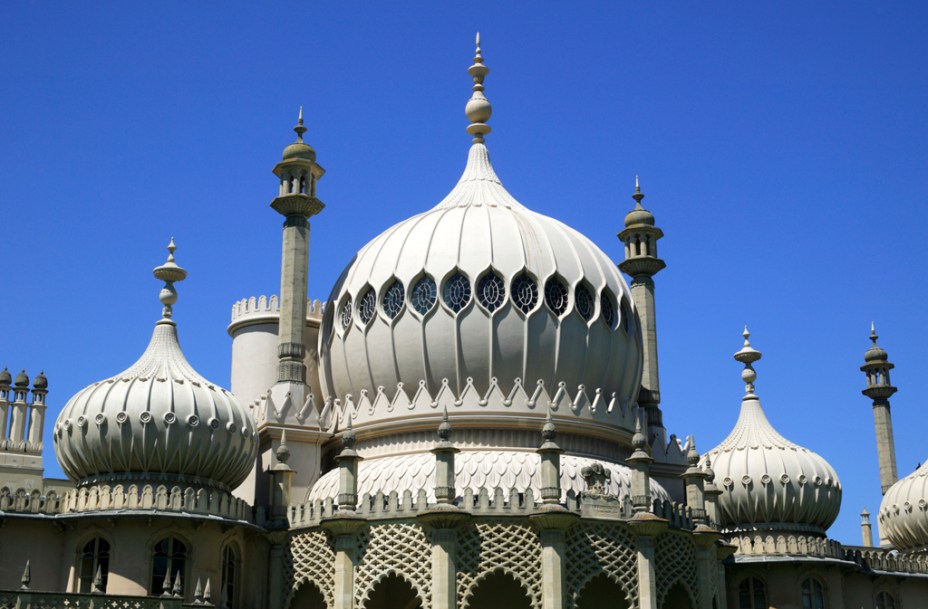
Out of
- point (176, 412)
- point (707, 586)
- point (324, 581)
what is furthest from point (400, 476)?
point (707, 586)

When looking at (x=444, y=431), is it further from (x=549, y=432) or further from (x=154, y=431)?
(x=154, y=431)

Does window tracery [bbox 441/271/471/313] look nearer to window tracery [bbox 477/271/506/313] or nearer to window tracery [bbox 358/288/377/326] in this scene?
window tracery [bbox 477/271/506/313]

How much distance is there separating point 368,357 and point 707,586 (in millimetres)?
10900

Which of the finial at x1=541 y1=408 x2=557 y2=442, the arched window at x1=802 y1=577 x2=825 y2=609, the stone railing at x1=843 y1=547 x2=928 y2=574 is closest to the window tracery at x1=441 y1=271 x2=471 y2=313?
the finial at x1=541 y1=408 x2=557 y2=442

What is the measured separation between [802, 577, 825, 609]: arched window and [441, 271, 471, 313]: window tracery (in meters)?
13.6

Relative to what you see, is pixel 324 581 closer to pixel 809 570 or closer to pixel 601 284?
pixel 601 284

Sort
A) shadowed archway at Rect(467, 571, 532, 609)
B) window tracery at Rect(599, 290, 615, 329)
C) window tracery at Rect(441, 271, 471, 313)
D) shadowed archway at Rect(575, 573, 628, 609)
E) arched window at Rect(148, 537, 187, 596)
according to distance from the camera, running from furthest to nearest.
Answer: window tracery at Rect(599, 290, 615, 329) < window tracery at Rect(441, 271, 471, 313) < shadowed archway at Rect(575, 573, 628, 609) < shadowed archway at Rect(467, 571, 532, 609) < arched window at Rect(148, 537, 187, 596)

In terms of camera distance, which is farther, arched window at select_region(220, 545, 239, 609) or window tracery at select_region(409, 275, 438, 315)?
window tracery at select_region(409, 275, 438, 315)

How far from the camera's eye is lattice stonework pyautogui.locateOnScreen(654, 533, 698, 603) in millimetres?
31875

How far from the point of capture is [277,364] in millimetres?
38031

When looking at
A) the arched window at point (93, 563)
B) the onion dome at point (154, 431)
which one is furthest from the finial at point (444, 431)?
the arched window at point (93, 563)

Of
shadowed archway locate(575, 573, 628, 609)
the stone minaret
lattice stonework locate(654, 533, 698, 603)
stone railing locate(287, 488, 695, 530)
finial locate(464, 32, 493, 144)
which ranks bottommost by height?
shadowed archway locate(575, 573, 628, 609)

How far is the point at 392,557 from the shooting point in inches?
1212

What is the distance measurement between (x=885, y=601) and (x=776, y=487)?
682 centimetres
